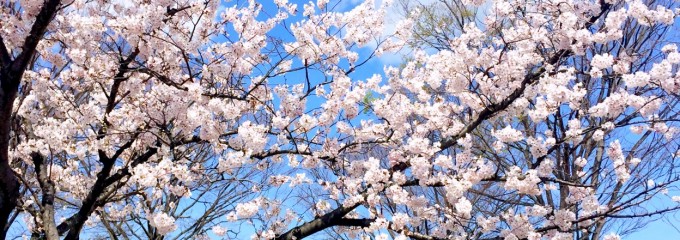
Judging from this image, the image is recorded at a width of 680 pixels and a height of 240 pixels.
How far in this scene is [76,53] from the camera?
15.3 feet

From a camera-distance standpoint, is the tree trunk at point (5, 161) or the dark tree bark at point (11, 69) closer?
the dark tree bark at point (11, 69)

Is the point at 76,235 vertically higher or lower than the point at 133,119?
lower

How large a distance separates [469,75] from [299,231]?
2204mm

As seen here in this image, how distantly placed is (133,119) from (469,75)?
3128 millimetres

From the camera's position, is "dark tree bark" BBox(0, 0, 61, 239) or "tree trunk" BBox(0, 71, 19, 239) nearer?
"dark tree bark" BBox(0, 0, 61, 239)

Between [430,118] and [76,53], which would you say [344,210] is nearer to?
[430,118]

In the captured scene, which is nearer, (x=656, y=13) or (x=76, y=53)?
(x=76, y=53)

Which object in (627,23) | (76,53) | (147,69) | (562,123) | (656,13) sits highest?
(627,23)

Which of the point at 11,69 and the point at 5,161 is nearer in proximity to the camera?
the point at 11,69

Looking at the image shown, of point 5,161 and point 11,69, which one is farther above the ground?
point 11,69

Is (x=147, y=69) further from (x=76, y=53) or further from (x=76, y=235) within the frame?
(x=76, y=235)

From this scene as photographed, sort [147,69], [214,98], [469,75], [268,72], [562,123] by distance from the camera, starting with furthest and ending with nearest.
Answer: [562,123] → [469,75] → [268,72] → [214,98] → [147,69]

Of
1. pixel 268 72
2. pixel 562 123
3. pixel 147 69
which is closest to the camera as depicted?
pixel 147 69

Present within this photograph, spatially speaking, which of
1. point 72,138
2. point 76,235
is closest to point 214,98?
point 72,138
